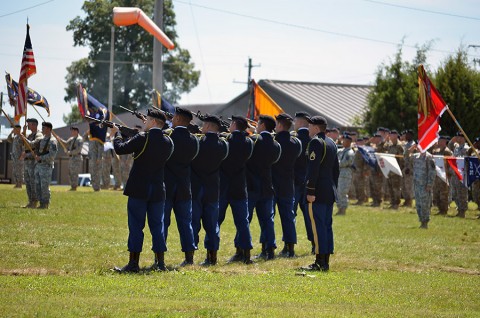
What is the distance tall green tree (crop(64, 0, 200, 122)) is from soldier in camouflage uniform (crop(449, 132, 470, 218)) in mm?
44565

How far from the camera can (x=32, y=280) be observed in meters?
12.1

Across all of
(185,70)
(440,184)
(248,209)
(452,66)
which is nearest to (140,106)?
(185,70)

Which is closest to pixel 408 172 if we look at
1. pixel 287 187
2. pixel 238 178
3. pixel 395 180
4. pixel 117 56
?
pixel 395 180

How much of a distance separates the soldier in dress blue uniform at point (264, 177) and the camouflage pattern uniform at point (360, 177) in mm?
16961

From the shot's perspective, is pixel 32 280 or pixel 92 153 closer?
pixel 32 280

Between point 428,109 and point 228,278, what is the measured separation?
9060 mm

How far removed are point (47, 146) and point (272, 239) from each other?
901 centimetres

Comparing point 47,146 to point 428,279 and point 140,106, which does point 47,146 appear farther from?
point 140,106

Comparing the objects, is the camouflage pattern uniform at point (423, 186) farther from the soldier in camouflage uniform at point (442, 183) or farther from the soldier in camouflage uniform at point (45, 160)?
the soldier in camouflage uniform at point (45, 160)

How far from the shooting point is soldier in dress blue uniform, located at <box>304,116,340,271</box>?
14.9 meters

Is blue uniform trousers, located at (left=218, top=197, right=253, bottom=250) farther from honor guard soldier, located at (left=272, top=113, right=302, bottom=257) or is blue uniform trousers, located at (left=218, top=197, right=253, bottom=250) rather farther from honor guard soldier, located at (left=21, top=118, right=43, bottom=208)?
honor guard soldier, located at (left=21, top=118, right=43, bottom=208)

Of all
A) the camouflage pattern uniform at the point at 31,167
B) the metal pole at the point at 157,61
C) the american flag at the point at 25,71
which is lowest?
the camouflage pattern uniform at the point at 31,167

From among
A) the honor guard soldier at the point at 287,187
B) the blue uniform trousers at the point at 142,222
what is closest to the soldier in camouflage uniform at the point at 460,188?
the honor guard soldier at the point at 287,187

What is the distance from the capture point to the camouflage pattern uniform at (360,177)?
110 feet
